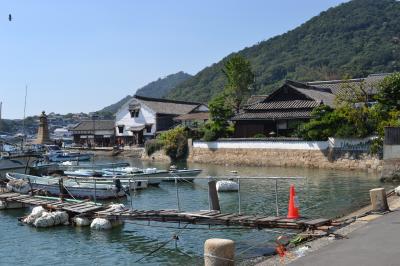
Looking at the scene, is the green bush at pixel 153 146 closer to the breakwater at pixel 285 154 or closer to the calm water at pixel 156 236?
the breakwater at pixel 285 154

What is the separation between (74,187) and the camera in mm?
28609

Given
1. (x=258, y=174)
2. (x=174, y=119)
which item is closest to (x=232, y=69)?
(x=174, y=119)

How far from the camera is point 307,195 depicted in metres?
28.2

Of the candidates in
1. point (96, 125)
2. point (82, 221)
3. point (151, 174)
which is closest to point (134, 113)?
point (96, 125)

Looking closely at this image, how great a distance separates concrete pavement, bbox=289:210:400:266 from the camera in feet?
36.5

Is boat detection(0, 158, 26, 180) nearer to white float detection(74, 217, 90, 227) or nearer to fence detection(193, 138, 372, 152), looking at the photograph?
white float detection(74, 217, 90, 227)

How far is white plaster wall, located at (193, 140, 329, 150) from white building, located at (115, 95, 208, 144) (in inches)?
877

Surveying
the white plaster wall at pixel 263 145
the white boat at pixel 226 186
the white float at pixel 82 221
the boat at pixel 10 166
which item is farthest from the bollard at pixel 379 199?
the boat at pixel 10 166

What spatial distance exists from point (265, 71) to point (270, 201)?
351 ft

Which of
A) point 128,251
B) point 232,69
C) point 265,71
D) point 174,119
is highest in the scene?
point 265,71

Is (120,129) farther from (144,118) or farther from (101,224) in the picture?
(101,224)

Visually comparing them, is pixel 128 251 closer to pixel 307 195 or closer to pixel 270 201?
pixel 270 201

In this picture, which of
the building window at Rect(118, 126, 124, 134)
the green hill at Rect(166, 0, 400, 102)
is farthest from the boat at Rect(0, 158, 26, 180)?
the green hill at Rect(166, 0, 400, 102)

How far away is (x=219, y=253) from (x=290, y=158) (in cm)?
3562
